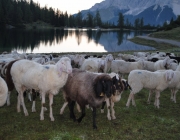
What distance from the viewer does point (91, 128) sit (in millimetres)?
6789

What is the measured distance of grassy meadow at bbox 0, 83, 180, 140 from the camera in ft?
20.1

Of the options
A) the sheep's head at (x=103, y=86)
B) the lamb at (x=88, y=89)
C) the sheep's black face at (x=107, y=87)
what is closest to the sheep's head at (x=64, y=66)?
the lamb at (x=88, y=89)

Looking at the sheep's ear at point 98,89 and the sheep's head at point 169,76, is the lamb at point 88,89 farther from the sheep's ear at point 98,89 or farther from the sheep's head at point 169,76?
the sheep's head at point 169,76

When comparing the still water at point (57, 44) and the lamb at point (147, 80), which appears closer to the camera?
the lamb at point (147, 80)

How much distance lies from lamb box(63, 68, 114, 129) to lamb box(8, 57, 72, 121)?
0.41m

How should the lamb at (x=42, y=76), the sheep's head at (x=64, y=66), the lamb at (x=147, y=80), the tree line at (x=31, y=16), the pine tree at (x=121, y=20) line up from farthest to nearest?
the pine tree at (x=121, y=20), the tree line at (x=31, y=16), the lamb at (x=147, y=80), the lamb at (x=42, y=76), the sheep's head at (x=64, y=66)

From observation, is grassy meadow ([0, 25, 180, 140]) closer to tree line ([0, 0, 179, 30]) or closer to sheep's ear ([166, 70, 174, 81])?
sheep's ear ([166, 70, 174, 81])

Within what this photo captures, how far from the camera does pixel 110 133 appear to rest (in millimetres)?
6473

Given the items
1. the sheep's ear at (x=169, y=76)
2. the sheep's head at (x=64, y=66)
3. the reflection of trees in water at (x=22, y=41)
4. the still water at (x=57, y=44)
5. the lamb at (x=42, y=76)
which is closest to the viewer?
the sheep's head at (x=64, y=66)

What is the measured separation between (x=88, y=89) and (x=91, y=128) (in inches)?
50.0

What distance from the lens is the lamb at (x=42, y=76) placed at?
6875 mm

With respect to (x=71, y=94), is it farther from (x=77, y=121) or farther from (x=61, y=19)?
(x=61, y=19)

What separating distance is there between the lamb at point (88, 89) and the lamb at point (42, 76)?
1.33 ft

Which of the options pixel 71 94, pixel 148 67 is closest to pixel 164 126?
pixel 71 94
